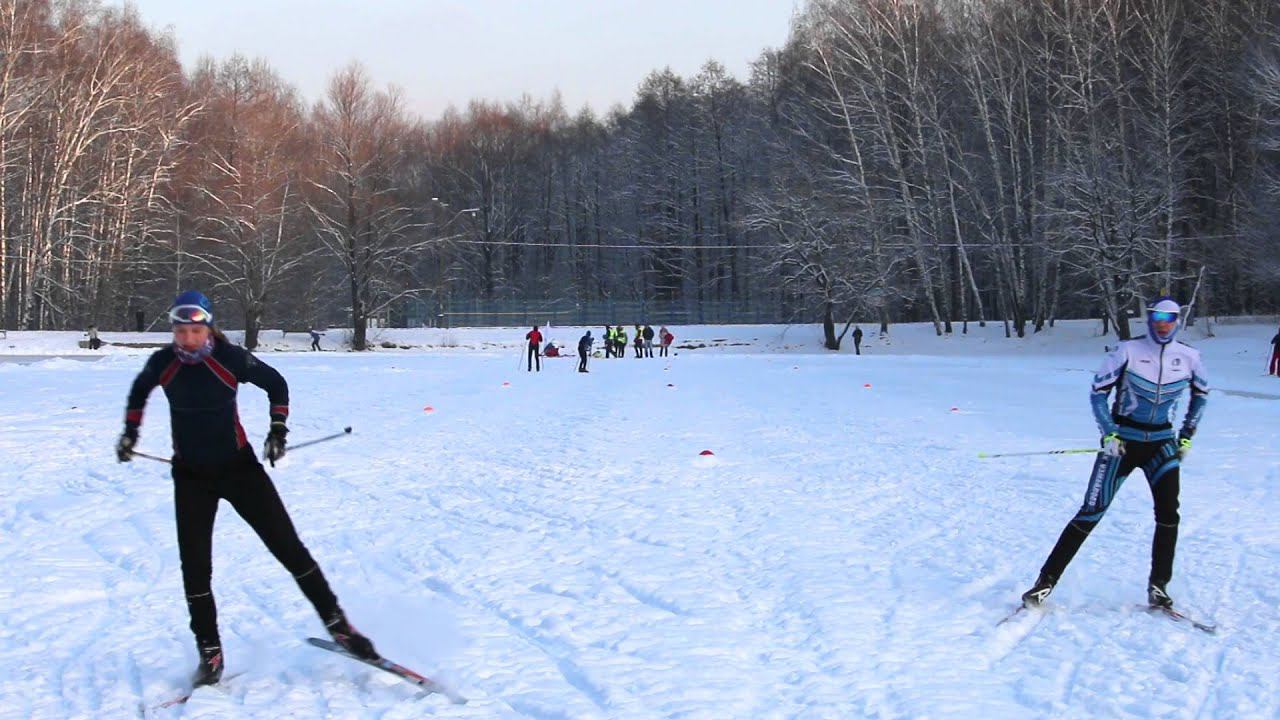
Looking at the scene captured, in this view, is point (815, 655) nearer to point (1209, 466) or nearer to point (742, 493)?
point (742, 493)

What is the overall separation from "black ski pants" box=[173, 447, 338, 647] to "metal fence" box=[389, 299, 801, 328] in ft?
176

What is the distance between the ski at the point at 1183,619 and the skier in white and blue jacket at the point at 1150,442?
32 mm

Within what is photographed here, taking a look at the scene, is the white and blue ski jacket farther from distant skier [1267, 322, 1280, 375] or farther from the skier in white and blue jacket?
distant skier [1267, 322, 1280, 375]

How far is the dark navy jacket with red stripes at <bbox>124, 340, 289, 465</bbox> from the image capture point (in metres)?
4.72

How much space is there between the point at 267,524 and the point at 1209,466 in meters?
10.2

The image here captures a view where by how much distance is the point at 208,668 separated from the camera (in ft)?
15.6

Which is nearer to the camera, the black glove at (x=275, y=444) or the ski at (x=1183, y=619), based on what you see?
the black glove at (x=275, y=444)

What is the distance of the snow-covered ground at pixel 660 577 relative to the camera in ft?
15.3

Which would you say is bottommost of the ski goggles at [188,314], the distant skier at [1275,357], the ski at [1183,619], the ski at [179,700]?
the ski at [1183,619]

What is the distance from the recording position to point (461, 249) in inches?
2621

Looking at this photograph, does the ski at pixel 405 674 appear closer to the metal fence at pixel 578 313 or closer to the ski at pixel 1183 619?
the ski at pixel 1183 619

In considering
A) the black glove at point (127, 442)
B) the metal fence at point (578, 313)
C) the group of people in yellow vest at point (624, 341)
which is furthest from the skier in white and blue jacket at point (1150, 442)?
the metal fence at point (578, 313)

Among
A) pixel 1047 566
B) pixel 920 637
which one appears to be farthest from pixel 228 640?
pixel 1047 566

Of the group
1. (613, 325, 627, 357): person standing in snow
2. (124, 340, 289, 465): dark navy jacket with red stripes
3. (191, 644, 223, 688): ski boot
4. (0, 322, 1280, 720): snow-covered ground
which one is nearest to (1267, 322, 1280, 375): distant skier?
(0, 322, 1280, 720): snow-covered ground
